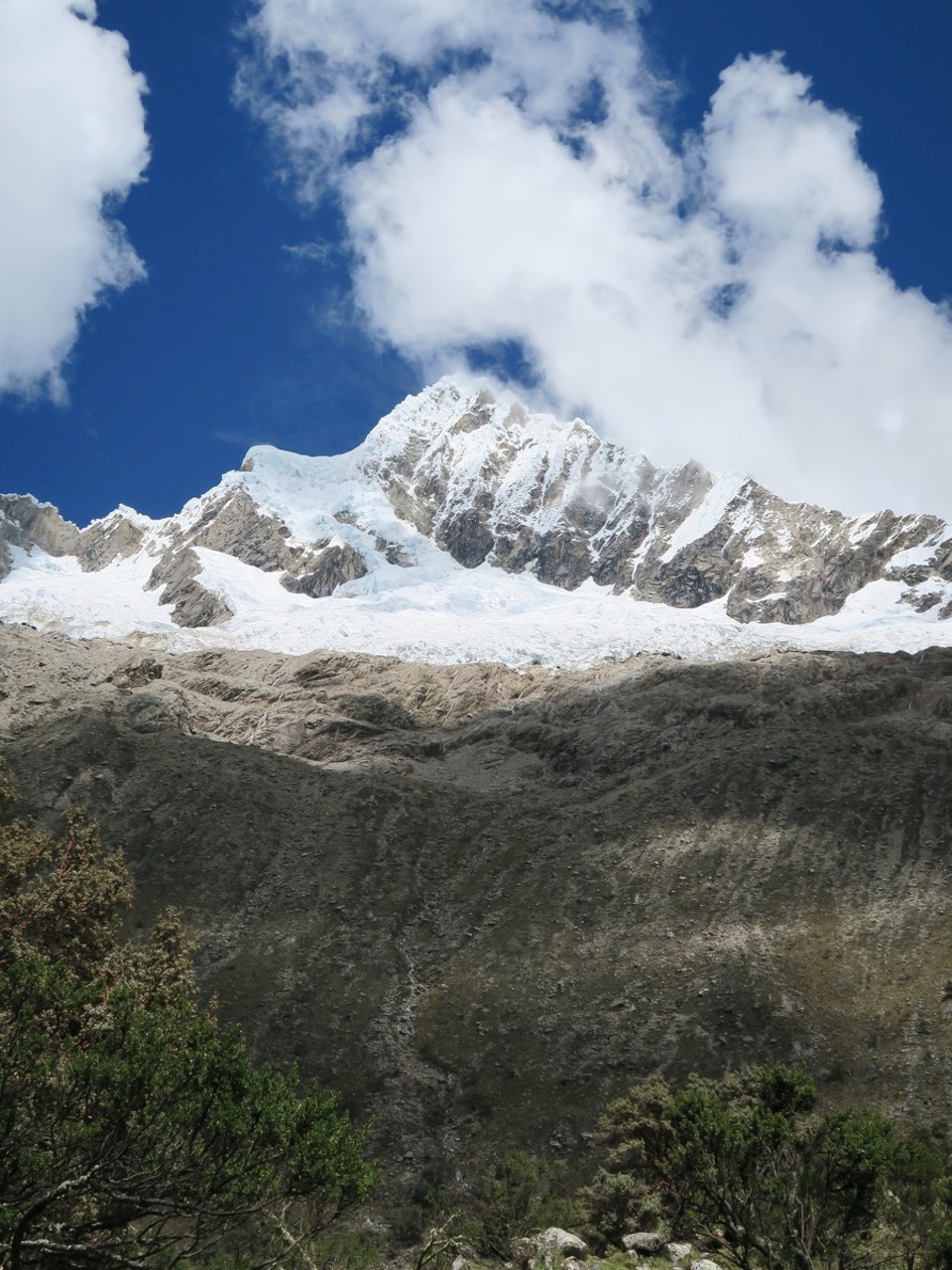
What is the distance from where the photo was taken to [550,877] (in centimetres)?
7212

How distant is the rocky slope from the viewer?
52812mm

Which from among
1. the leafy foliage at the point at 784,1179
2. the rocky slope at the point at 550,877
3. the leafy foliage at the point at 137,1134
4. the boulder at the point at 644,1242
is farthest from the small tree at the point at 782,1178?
the rocky slope at the point at 550,877

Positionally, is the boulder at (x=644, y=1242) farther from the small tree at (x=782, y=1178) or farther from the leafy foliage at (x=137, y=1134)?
the leafy foliage at (x=137, y=1134)

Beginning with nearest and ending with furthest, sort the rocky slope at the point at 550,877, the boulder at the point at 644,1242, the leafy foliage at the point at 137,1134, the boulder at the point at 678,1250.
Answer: the leafy foliage at the point at 137,1134 → the boulder at the point at 678,1250 → the boulder at the point at 644,1242 → the rocky slope at the point at 550,877

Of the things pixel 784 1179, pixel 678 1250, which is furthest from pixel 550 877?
pixel 784 1179

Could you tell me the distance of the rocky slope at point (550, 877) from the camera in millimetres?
52812

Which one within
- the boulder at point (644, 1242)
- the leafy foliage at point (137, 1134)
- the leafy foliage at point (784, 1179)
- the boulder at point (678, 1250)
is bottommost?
the boulder at point (644, 1242)

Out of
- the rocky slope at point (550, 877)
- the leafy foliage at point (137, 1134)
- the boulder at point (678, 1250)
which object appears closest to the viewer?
the leafy foliage at point (137, 1134)

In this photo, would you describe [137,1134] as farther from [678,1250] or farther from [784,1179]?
[678,1250]

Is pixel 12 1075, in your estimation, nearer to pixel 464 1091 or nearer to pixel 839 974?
pixel 464 1091

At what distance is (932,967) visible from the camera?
55344 mm

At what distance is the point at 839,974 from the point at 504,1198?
25116 millimetres

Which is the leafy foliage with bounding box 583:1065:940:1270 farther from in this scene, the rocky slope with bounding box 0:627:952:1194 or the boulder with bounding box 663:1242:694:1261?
the rocky slope with bounding box 0:627:952:1194

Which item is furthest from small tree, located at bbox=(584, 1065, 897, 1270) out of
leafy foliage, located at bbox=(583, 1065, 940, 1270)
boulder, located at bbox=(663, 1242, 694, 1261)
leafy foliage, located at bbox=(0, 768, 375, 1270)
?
leafy foliage, located at bbox=(0, 768, 375, 1270)
